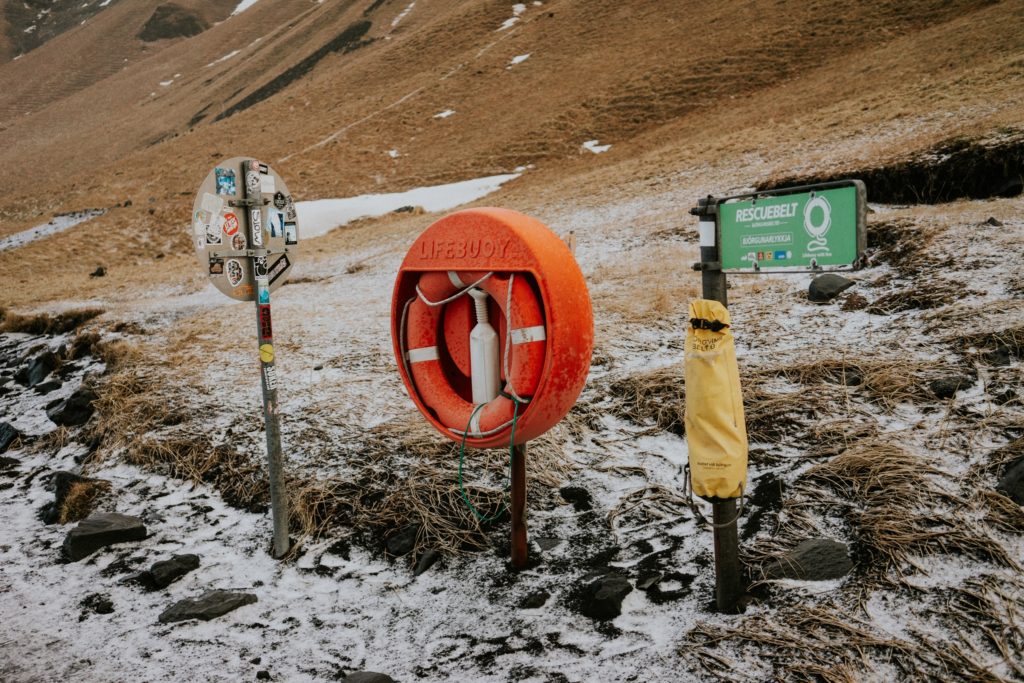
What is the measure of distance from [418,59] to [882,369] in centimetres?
3588

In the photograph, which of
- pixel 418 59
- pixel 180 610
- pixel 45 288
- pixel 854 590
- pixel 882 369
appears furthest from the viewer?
pixel 418 59

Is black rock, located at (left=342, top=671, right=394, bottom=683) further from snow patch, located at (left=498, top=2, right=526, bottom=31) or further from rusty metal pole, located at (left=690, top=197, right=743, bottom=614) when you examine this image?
snow patch, located at (left=498, top=2, right=526, bottom=31)

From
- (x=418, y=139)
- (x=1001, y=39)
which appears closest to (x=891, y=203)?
(x=1001, y=39)

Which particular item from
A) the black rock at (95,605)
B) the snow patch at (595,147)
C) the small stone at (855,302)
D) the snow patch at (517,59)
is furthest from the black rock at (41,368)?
the snow patch at (517,59)

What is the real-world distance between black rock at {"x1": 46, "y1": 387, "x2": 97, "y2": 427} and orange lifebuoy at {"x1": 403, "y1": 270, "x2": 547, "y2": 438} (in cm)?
419

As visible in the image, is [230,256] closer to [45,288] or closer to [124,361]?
[124,361]

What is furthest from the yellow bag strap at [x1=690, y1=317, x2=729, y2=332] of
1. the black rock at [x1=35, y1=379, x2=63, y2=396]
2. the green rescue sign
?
the black rock at [x1=35, y1=379, x2=63, y2=396]

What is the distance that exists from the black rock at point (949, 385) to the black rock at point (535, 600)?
262 cm

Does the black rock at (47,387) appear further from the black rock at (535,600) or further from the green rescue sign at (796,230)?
the green rescue sign at (796,230)

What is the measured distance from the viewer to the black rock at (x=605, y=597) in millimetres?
2656

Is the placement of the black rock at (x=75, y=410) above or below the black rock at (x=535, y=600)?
above

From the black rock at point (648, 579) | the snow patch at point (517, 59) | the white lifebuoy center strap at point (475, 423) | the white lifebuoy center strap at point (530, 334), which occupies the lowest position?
the black rock at point (648, 579)

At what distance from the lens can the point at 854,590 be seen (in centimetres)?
248

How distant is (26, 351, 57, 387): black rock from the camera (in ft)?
23.7
